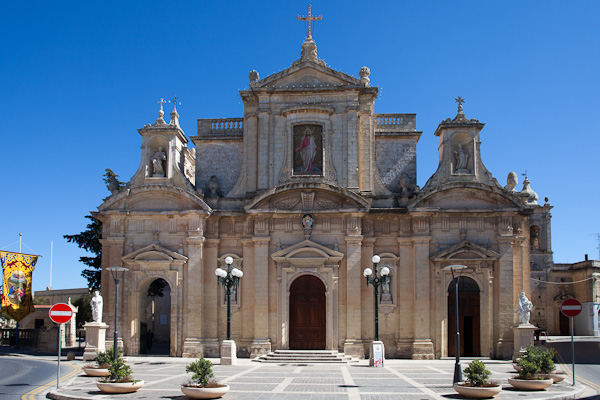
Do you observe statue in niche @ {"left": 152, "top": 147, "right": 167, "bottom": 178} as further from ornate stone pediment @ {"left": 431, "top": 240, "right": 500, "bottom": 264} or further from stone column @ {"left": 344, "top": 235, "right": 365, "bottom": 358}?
ornate stone pediment @ {"left": 431, "top": 240, "right": 500, "bottom": 264}

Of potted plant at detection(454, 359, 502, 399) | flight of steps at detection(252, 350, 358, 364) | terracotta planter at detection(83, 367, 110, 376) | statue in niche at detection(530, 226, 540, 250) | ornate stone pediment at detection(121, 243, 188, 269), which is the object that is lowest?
flight of steps at detection(252, 350, 358, 364)

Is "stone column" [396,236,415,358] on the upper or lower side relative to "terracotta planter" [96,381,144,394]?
upper

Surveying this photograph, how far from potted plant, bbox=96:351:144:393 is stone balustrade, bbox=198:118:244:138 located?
20.0 m

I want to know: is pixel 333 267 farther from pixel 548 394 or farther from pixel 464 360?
pixel 548 394

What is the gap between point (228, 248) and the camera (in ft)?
115

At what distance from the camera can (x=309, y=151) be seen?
1395 inches

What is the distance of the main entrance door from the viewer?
34031 mm

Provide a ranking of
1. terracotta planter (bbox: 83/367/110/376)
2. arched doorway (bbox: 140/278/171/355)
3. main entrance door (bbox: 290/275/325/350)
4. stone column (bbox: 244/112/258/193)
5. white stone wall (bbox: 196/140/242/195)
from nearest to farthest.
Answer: terracotta planter (bbox: 83/367/110/376) → main entrance door (bbox: 290/275/325/350) → stone column (bbox: 244/112/258/193) → white stone wall (bbox: 196/140/242/195) → arched doorway (bbox: 140/278/171/355)

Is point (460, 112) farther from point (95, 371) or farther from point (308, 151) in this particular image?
point (95, 371)

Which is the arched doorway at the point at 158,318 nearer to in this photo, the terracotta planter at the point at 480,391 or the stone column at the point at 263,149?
the stone column at the point at 263,149

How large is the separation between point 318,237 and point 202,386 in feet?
52.4

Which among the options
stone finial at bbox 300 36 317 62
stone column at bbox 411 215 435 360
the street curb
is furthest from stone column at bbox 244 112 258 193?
the street curb

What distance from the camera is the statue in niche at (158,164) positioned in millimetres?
35688

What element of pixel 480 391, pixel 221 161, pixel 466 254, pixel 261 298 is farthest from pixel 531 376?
pixel 221 161
